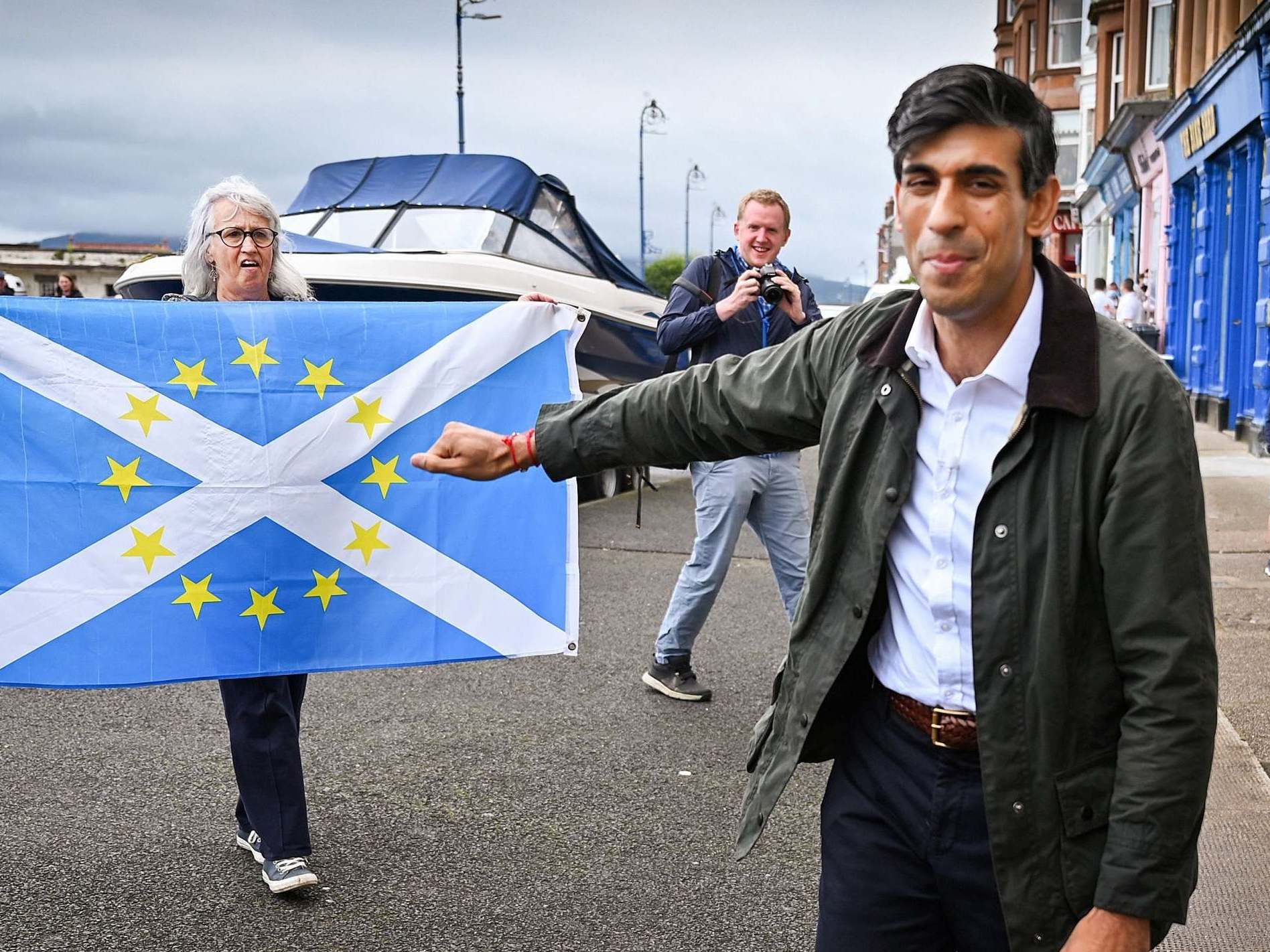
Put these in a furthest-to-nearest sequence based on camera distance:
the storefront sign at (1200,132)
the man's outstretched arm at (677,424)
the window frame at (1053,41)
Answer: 1. the window frame at (1053,41)
2. the storefront sign at (1200,132)
3. the man's outstretched arm at (677,424)

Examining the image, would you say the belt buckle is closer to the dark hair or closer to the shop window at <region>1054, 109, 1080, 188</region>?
the dark hair

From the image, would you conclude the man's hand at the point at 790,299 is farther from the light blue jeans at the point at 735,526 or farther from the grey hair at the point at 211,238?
the grey hair at the point at 211,238

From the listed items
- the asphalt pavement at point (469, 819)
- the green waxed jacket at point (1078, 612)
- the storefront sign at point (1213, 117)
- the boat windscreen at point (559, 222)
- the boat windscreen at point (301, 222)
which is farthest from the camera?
the storefront sign at point (1213, 117)

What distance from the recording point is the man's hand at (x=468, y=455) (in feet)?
8.64

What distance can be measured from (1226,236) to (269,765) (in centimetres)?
1694

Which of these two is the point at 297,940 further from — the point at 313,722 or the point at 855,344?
the point at 855,344

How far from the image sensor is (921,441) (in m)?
2.22

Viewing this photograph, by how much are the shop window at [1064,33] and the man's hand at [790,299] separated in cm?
4231

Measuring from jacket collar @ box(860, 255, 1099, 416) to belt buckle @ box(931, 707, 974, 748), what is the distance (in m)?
0.51

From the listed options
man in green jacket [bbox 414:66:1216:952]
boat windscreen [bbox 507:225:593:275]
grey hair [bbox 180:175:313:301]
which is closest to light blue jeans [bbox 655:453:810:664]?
grey hair [bbox 180:175:313:301]

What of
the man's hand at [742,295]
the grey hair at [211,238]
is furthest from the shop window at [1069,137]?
the grey hair at [211,238]

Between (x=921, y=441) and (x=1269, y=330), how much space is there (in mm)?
14275

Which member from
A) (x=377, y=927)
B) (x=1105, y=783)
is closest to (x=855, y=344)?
(x=1105, y=783)

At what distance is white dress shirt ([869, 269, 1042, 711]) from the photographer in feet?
6.93
